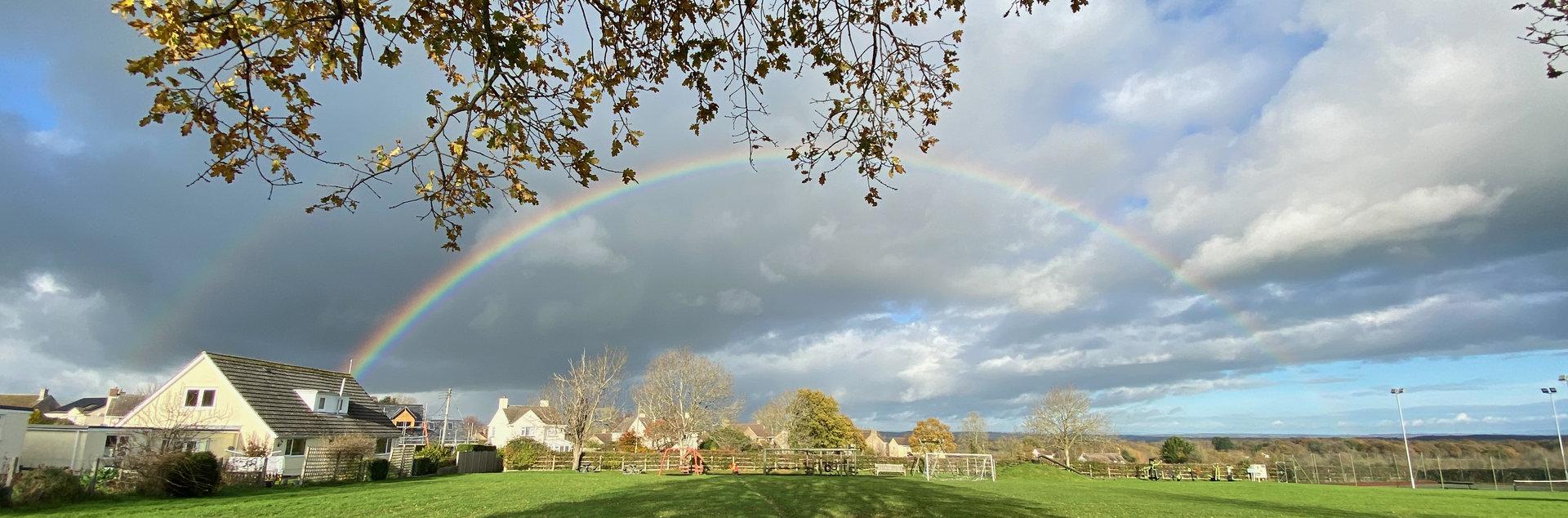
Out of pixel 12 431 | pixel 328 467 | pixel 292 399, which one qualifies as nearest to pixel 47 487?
Result: pixel 12 431

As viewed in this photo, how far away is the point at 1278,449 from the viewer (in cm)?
6044

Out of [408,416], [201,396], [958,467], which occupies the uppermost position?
[201,396]

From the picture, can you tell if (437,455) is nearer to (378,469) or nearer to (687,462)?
(378,469)

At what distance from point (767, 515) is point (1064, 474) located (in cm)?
3510

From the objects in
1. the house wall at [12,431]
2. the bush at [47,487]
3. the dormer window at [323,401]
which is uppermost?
the dormer window at [323,401]

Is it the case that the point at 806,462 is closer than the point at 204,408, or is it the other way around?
the point at 204,408

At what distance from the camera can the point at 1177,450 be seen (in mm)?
58531

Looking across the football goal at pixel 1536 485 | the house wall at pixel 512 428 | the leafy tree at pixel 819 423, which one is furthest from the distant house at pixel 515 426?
the football goal at pixel 1536 485

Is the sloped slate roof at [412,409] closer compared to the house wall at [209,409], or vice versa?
the house wall at [209,409]

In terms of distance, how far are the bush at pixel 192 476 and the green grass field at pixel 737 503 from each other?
0.69 m

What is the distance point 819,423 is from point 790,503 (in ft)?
130

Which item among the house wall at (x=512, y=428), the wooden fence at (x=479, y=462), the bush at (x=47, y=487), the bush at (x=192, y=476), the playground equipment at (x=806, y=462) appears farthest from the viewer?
the house wall at (x=512, y=428)

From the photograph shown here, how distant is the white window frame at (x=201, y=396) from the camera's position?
102 ft

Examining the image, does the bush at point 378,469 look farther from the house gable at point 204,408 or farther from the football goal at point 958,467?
the football goal at point 958,467
